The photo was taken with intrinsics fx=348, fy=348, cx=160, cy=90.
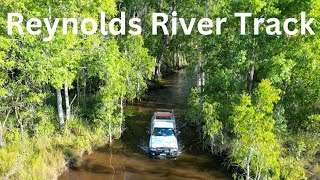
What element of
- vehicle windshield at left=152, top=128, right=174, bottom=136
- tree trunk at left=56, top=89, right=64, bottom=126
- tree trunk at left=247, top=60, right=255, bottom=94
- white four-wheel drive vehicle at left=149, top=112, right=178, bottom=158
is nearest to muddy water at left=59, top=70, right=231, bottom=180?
white four-wheel drive vehicle at left=149, top=112, right=178, bottom=158

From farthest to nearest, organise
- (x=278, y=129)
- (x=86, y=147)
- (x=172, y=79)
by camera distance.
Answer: (x=172, y=79), (x=86, y=147), (x=278, y=129)

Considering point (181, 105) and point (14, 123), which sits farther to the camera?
point (181, 105)

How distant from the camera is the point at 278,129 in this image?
62.9 ft

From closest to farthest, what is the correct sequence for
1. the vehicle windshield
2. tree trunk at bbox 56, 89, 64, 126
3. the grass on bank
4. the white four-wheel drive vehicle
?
the grass on bank, the white four-wheel drive vehicle, tree trunk at bbox 56, 89, 64, 126, the vehicle windshield

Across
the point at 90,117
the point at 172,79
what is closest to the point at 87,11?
the point at 90,117

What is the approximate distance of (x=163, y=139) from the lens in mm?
21266

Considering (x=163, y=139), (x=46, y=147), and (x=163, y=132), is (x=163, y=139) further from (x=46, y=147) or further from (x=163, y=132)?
(x=46, y=147)

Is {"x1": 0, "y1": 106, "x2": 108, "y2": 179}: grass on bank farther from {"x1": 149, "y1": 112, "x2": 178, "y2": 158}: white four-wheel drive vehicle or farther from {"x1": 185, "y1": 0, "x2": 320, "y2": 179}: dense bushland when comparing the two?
A: {"x1": 185, "y1": 0, "x2": 320, "y2": 179}: dense bushland

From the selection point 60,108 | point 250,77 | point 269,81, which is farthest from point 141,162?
point 269,81

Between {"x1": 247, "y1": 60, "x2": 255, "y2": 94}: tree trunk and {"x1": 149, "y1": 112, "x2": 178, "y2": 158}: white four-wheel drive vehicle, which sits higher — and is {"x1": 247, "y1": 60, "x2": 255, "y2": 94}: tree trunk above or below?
above

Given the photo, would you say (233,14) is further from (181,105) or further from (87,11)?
(181,105)

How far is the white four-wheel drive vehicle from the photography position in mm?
20422

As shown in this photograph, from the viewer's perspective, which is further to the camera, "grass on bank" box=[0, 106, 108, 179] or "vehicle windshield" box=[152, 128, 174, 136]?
"vehicle windshield" box=[152, 128, 174, 136]

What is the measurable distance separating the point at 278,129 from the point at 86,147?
438 inches
